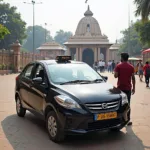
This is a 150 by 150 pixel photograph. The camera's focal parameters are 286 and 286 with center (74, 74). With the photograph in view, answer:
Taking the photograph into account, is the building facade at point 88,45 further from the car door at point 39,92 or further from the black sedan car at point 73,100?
the black sedan car at point 73,100

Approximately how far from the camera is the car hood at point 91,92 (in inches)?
212

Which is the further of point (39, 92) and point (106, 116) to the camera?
point (39, 92)

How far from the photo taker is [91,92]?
559cm

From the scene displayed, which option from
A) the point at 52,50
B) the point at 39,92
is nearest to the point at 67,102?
the point at 39,92

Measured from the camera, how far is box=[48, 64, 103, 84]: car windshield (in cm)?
634

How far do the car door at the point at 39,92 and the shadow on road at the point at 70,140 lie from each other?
1.81ft

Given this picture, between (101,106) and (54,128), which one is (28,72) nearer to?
(54,128)

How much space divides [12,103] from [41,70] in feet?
13.2

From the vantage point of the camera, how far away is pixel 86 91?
5637 mm

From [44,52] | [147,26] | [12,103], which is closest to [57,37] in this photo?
[44,52]

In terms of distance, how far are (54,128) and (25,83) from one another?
7.31 feet

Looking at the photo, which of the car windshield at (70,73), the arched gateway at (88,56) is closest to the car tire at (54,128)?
the car windshield at (70,73)

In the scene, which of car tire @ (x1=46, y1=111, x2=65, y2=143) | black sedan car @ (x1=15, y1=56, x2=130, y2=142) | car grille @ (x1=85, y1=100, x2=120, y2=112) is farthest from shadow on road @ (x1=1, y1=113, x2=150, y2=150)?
car grille @ (x1=85, y1=100, x2=120, y2=112)

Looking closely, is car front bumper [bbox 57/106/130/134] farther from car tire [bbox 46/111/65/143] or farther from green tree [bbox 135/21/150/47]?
green tree [bbox 135/21/150/47]
